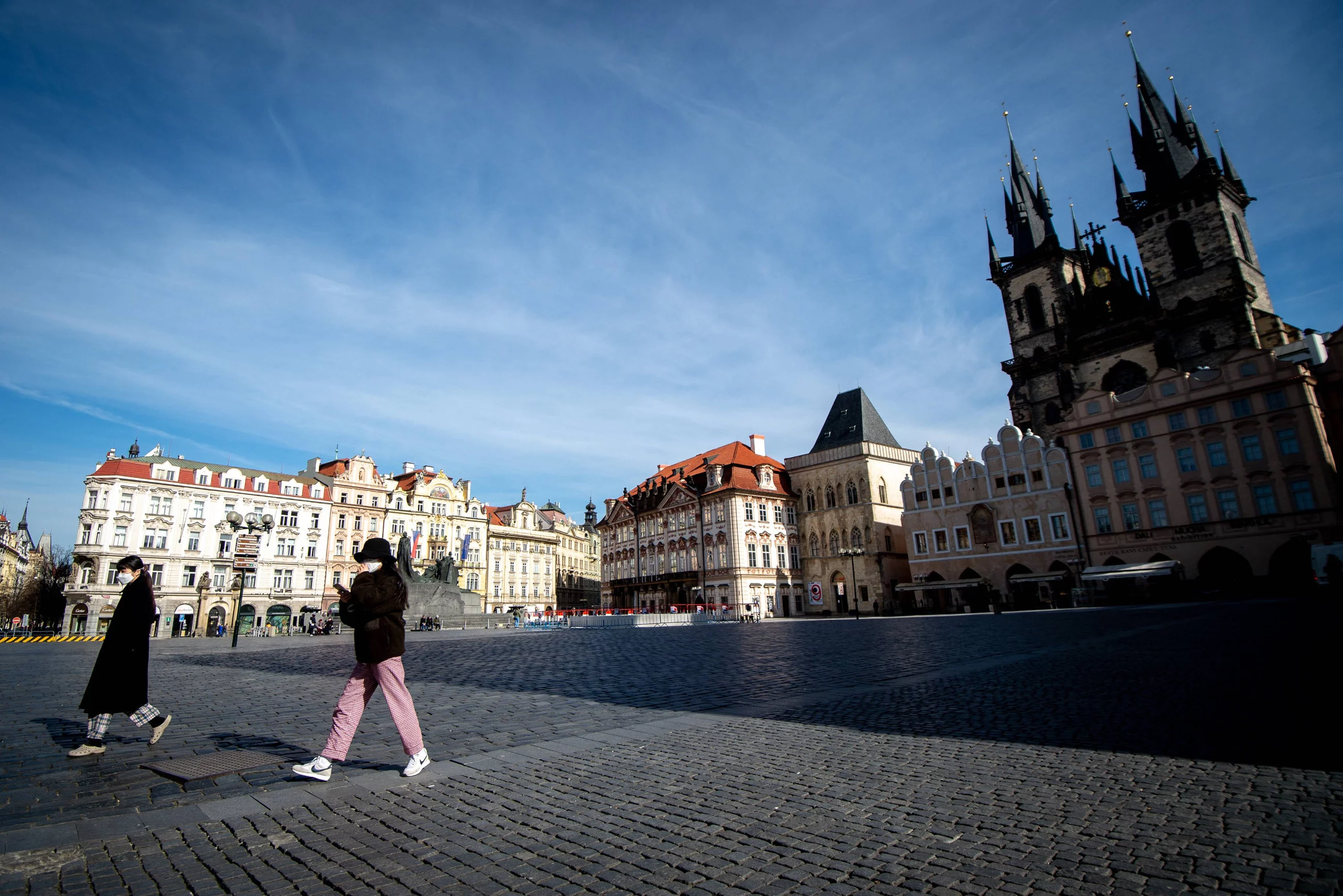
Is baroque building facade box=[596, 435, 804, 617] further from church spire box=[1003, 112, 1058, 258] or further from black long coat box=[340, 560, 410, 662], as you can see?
black long coat box=[340, 560, 410, 662]

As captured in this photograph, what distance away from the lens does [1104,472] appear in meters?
45.3

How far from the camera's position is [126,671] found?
21.0 ft

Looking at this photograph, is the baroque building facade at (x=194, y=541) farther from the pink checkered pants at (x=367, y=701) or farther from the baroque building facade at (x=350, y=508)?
the pink checkered pants at (x=367, y=701)

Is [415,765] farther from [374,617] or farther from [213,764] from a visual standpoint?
[213,764]

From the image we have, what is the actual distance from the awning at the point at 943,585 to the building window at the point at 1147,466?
1168cm

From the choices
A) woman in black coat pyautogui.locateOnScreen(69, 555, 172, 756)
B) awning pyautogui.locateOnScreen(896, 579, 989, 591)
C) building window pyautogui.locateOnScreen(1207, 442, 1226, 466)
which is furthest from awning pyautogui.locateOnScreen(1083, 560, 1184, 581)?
woman in black coat pyautogui.locateOnScreen(69, 555, 172, 756)

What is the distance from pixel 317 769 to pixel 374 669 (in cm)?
73

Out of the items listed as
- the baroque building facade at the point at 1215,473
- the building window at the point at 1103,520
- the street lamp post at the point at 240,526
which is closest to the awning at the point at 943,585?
the baroque building facade at the point at 1215,473

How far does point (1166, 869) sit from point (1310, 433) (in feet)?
155

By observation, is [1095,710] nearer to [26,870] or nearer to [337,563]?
[26,870]

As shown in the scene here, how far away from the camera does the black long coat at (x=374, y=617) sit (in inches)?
205

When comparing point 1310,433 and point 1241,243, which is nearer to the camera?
point 1310,433

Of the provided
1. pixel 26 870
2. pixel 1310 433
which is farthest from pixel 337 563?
pixel 1310 433

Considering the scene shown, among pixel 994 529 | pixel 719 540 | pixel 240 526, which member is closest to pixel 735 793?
pixel 240 526
